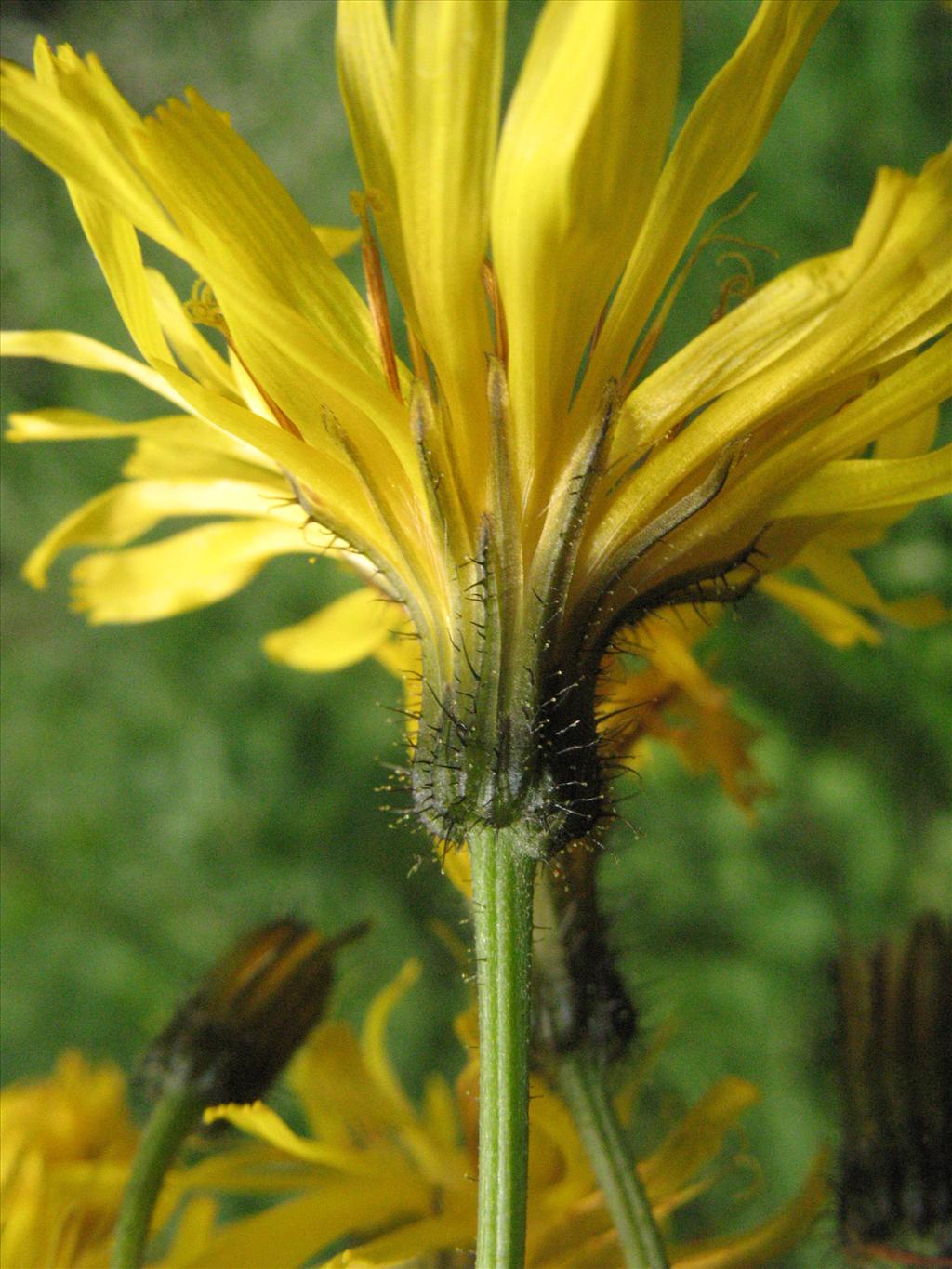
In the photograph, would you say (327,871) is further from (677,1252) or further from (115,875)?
(677,1252)

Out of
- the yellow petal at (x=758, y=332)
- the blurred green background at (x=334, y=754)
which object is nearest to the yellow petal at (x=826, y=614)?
the yellow petal at (x=758, y=332)

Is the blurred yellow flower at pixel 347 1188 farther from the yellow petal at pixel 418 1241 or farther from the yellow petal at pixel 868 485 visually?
the yellow petal at pixel 868 485

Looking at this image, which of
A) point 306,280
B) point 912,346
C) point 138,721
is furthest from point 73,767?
point 912,346

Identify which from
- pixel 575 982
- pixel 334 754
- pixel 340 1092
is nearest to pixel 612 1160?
pixel 575 982

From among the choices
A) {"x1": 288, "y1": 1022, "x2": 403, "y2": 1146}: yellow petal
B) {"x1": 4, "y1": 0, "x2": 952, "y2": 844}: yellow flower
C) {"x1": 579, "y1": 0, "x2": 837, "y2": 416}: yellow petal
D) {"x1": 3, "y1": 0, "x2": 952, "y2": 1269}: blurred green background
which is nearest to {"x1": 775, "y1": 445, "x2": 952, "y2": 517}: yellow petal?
{"x1": 4, "y1": 0, "x2": 952, "y2": 844}: yellow flower

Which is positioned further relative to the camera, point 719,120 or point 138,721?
point 138,721

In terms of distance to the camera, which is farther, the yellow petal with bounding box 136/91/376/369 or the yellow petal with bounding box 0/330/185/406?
the yellow petal with bounding box 0/330/185/406

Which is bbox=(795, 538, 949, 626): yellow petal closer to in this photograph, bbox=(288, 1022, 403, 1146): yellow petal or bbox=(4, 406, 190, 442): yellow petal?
bbox=(4, 406, 190, 442): yellow petal
